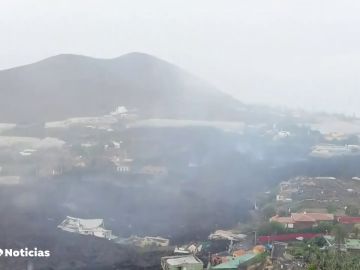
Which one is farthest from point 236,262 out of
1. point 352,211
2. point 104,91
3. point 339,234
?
point 104,91

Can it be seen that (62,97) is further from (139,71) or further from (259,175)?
(259,175)

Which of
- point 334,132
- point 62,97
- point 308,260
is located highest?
point 62,97

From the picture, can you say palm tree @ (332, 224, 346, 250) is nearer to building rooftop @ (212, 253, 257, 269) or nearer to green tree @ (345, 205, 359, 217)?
green tree @ (345, 205, 359, 217)

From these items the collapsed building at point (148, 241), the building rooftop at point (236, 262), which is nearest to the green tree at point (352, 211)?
the building rooftop at point (236, 262)

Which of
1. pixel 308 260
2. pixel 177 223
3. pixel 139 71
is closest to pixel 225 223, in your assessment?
pixel 177 223

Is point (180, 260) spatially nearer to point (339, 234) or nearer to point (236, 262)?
point (236, 262)

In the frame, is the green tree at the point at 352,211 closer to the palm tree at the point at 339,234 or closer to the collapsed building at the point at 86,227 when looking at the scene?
the palm tree at the point at 339,234
